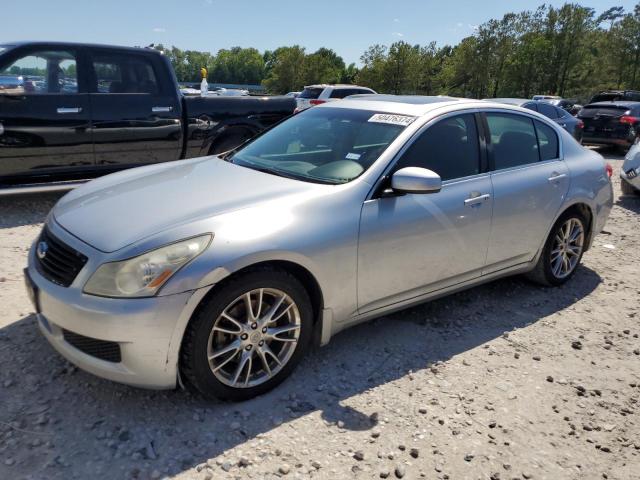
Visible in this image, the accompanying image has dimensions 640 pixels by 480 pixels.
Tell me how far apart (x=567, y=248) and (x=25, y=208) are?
5.97 meters

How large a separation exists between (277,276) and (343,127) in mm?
1441

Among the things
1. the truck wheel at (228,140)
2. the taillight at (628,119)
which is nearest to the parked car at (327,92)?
the taillight at (628,119)

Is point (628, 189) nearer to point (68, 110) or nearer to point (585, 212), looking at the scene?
point (585, 212)

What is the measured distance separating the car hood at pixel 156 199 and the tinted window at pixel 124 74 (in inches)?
128

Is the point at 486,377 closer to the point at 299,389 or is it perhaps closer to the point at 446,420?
the point at 446,420

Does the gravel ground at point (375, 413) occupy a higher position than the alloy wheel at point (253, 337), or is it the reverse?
the alloy wheel at point (253, 337)

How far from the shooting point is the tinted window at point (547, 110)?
38.8ft

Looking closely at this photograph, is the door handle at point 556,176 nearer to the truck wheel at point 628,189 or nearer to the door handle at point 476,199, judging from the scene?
the door handle at point 476,199

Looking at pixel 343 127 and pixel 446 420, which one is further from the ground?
pixel 343 127

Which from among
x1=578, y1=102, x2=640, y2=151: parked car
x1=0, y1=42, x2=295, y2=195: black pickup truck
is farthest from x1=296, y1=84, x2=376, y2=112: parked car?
x1=0, y1=42, x2=295, y2=195: black pickup truck

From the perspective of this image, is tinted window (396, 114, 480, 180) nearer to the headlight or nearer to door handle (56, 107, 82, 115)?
the headlight

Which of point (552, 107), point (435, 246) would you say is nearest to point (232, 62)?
point (552, 107)

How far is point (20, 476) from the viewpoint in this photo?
7.33ft

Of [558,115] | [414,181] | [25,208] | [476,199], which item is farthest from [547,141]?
[558,115]
